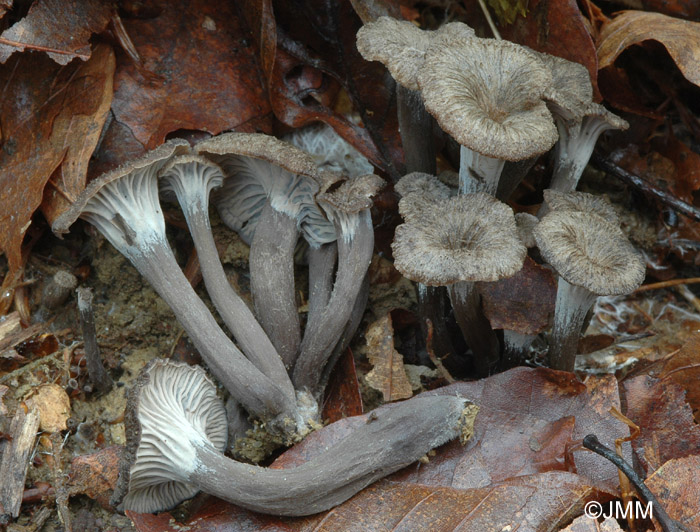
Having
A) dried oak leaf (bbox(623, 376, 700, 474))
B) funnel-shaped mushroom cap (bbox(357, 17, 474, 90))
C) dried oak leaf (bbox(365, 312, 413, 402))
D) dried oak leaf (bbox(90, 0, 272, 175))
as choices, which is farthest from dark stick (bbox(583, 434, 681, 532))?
dried oak leaf (bbox(90, 0, 272, 175))

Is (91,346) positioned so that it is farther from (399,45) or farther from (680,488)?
(680,488)

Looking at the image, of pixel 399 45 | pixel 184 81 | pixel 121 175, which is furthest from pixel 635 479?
pixel 184 81

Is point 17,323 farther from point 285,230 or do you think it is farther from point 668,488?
point 668,488

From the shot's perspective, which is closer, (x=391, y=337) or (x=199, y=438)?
(x=199, y=438)

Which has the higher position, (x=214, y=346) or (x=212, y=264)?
(x=212, y=264)

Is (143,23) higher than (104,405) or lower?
higher

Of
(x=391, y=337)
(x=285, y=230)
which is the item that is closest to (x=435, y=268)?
(x=391, y=337)
